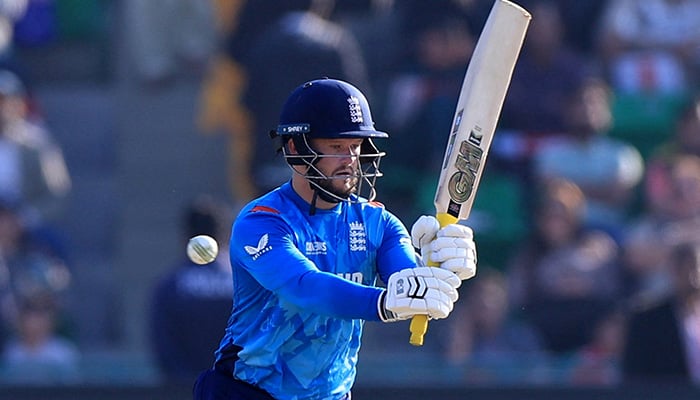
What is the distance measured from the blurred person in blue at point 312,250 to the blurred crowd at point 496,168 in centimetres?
286

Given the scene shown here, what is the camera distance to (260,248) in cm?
394

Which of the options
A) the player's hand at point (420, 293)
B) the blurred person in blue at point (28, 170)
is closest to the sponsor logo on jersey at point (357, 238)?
the player's hand at point (420, 293)

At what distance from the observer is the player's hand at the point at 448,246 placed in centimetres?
381

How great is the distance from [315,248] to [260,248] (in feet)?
0.60

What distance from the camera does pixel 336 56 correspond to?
815 centimetres

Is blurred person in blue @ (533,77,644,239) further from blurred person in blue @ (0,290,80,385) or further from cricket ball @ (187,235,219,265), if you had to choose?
cricket ball @ (187,235,219,265)

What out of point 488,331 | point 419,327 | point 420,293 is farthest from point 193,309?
point 420,293

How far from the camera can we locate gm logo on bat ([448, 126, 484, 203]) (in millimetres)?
4184

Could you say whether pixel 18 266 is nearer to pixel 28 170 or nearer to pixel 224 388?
pixel 28 170

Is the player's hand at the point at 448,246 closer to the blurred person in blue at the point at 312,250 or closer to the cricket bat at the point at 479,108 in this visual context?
the blurred person in blue at the point at 312,250

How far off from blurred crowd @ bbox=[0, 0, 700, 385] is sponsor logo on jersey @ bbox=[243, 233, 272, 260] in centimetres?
304

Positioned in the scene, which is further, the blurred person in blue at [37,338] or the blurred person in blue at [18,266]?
the blurred person in blue at [18,266]

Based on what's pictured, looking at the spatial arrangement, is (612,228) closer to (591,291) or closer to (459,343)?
(591,291)

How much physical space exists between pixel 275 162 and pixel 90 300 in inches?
60.0
